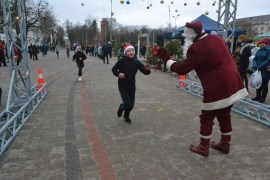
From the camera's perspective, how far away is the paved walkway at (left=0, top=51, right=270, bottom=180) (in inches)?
149

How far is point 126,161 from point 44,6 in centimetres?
4166

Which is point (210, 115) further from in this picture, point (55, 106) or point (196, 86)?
point (196, 86)

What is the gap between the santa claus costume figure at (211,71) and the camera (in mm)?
3906

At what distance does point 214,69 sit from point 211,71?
0.05 meters

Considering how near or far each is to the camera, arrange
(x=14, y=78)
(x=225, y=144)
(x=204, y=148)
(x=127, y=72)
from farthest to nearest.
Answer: (x=14, y=78)
(x=127, y=72)
(x=225, y=144)
(x=204, y=148)

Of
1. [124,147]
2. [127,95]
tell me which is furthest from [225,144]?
[127,95]

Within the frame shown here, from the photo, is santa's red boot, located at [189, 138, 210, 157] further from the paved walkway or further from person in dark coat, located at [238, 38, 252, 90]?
person in dark coat, located at [238, 38, 252, 90]

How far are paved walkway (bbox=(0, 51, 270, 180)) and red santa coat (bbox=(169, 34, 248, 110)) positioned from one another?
3.22 ft

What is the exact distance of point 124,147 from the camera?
15.4 feet

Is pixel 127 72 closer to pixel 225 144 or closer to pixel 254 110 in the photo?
pixel 225 144

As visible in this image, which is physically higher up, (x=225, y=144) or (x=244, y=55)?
(x=244, y=55)

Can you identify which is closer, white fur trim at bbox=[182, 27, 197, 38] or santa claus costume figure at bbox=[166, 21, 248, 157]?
santa claus costume figure at bbox=[166, 21, 248, 157]

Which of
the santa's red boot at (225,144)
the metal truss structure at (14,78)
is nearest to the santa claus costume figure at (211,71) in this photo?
the santa's red boot at (225,144)

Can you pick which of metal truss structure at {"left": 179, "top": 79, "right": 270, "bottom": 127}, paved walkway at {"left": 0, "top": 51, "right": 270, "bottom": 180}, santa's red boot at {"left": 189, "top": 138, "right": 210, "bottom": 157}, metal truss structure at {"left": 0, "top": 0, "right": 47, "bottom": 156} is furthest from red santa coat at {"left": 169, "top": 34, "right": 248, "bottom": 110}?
metal truss structure at {"left": 0, "top": 0, "right": 47, "bottom": 156}
